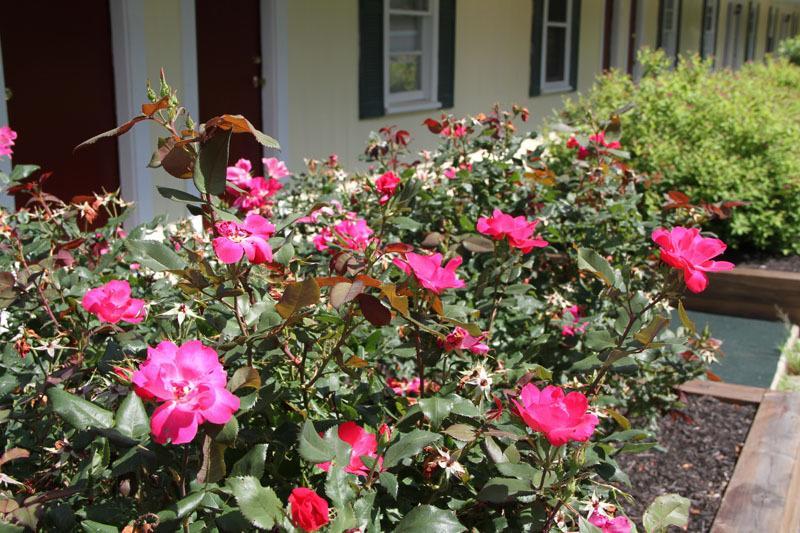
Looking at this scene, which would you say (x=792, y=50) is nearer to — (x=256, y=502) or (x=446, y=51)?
(x=446, y=51)

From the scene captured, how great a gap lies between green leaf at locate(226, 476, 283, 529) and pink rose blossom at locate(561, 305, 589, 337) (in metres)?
1.32

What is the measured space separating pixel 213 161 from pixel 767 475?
2332 mm

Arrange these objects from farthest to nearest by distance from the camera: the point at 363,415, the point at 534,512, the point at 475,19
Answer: the point at 475,19 → the point at 363,415 → the point at 534,512

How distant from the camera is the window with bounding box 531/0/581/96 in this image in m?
11.1

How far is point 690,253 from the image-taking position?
1465 mm

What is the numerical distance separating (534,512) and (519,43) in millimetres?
9611

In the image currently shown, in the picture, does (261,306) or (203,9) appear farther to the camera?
(203,9)

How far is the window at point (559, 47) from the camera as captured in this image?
36.6ft

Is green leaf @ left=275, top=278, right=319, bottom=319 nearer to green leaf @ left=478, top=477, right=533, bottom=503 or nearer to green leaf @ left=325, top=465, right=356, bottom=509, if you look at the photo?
green leaf @ left=325, top=465, right=356, bottom=509

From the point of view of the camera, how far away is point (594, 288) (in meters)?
2.53

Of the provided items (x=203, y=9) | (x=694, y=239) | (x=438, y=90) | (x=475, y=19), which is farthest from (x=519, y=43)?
(x=694, y=239)

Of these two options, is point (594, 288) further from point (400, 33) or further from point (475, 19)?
point (475, 19)

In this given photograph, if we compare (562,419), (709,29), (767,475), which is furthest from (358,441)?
(709,29)

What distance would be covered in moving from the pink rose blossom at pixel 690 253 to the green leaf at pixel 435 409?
17.7 inches
